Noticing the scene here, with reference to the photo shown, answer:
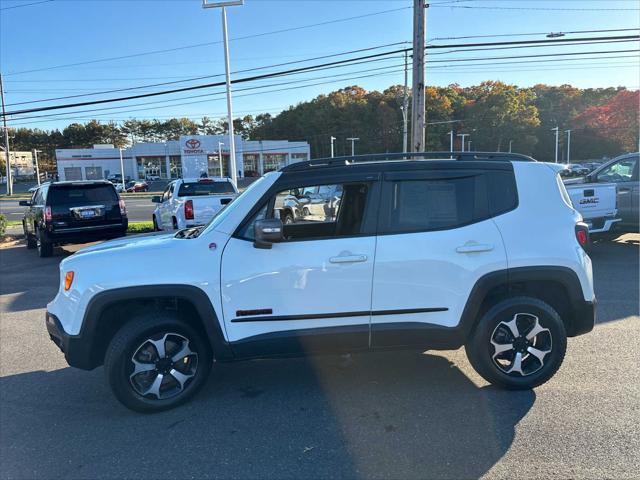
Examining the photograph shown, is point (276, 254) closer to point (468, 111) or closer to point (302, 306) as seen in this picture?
point (302, 306)

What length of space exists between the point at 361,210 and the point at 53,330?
2.69 metres

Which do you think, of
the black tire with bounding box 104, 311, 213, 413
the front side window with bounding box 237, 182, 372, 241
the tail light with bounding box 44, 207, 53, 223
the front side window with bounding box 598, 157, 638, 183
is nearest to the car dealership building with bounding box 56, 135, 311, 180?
the tail light with bounding box 44, 207, 53, 223

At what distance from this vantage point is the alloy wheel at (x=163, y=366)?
3607mm

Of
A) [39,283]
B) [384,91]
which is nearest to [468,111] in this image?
[384,91]

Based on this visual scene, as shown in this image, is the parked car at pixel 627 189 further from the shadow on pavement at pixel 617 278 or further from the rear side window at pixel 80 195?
the rear side window at pixel 80 195

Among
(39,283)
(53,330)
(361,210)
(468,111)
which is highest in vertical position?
(468,111)

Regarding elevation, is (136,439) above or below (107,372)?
below

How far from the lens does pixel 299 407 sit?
368 centimetres

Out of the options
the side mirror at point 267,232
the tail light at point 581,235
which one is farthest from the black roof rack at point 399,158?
the tail light at point 581,235

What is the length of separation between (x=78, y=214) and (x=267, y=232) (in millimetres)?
8944

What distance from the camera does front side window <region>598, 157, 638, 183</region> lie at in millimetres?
9758

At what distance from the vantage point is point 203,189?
11891 millimetres

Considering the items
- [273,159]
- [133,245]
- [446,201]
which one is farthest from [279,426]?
[273,159]

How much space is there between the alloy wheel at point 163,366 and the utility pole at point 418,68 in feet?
38.5
